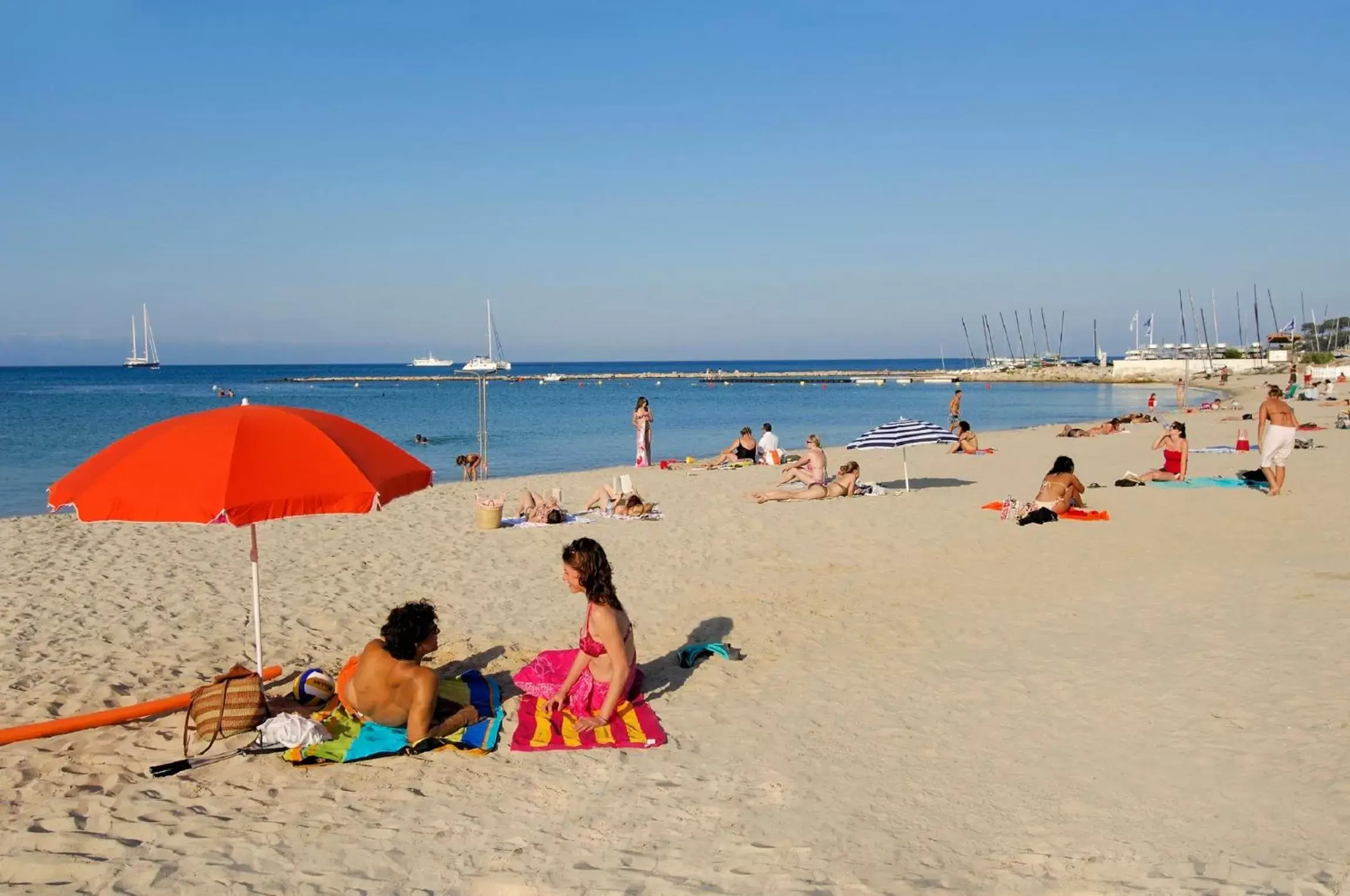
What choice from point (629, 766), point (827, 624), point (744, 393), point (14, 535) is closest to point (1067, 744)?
point (629, 766)

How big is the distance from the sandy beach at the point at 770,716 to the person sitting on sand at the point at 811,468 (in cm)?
275

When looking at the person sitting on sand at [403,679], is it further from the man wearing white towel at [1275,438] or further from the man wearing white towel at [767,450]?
the man wearing white towel at [767,450]

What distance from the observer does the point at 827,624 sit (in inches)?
319

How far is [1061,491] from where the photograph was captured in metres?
12.5

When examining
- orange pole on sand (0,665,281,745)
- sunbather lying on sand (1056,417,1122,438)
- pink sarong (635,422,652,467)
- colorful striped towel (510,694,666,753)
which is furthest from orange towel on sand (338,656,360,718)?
sunbather lying on sand (1056,417,1122,438)

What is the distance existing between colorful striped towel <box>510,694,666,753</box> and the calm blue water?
1534cm

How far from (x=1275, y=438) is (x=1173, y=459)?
85.1 inches

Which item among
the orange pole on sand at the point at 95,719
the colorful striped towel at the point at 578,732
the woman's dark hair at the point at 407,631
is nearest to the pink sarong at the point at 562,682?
the colorful striped towel at the point at 578,732

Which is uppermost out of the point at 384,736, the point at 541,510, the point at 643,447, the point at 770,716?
the point at 643,447

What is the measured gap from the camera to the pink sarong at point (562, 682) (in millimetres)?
5840

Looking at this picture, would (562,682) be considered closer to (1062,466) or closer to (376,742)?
(376,742)

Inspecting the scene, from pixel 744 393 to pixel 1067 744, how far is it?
7169cm

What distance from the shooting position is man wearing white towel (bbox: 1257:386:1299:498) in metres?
13.7

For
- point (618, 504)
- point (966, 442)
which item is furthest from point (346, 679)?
point (966, 442)
